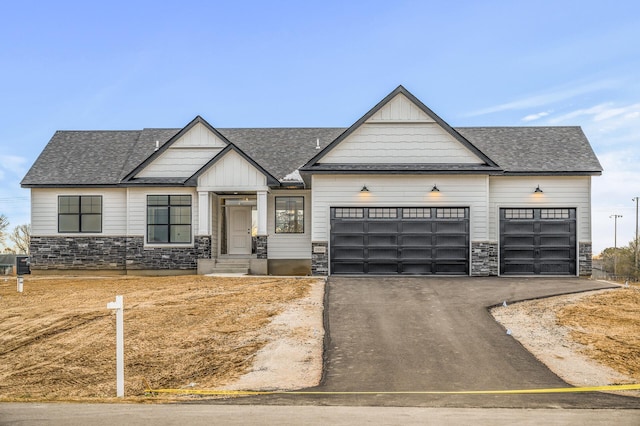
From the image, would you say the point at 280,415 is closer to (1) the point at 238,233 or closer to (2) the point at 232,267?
(2) the point at 232,267

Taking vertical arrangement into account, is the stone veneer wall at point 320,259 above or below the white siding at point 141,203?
below

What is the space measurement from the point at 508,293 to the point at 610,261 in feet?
155

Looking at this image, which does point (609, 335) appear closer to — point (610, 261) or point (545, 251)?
point (545, 251)

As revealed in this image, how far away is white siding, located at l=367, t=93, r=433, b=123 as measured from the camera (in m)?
20.7

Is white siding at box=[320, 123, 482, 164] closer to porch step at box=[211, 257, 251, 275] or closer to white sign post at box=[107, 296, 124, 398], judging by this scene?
porch step at box=[211, 257, 251, 275]

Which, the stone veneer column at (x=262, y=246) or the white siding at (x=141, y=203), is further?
the white siding at (x=141, y=203)

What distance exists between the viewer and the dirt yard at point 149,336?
33.3ft

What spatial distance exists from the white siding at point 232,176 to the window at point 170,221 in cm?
157

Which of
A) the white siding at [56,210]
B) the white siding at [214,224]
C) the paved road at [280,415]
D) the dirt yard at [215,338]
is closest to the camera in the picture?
the paved road at [280,415]

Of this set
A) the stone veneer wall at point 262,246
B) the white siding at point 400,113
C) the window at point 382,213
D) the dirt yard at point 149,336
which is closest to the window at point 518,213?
the window at point 382,213

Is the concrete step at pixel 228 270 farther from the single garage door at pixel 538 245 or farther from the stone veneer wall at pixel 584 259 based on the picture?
the stone veneer wall at pixel 584 259

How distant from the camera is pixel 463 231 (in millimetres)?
20812

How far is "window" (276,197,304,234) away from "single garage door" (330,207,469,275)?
270 centimetres

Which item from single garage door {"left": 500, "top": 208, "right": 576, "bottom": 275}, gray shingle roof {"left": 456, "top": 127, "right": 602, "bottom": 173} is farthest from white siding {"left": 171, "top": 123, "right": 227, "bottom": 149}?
single garage door {"left": 500, "top": 208, "right": 576, "bottom": 275}
